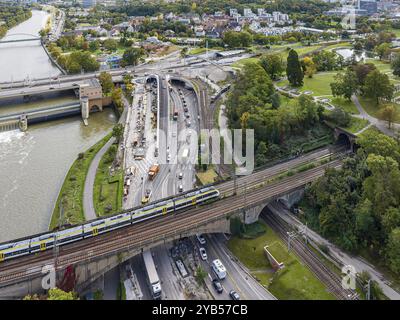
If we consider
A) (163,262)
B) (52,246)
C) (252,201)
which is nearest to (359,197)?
(252,201)

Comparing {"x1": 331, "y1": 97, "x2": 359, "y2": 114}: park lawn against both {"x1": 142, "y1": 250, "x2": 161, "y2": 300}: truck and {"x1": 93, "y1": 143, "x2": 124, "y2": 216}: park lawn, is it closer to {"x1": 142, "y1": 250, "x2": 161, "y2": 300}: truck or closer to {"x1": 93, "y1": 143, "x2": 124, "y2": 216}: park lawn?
{"x1": 93, "y1": 143, "x2": 124, "y2": 216}: park lawn

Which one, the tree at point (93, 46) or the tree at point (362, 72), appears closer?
the tree at point (362, 72)

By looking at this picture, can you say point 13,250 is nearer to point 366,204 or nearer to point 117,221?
point 117,221

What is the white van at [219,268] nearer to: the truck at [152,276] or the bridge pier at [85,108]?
the truck at [152,276]

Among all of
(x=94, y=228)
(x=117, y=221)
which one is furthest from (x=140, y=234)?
(x=94, y=228)

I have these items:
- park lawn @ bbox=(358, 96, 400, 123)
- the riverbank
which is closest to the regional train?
park lawn @ bbox=(358, 96, 400, 123)

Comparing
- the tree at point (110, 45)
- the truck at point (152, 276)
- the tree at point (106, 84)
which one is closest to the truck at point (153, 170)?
the truck at point (152, 276)
